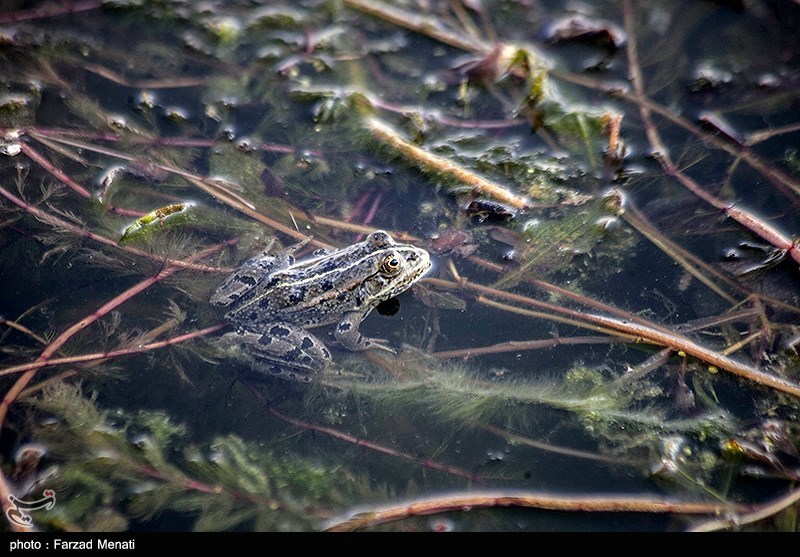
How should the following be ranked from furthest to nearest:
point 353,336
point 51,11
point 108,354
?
point 51,11
point 353,336
point 108,354

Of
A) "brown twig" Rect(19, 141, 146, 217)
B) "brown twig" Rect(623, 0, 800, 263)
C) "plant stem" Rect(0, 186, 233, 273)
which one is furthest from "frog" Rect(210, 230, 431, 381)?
"brown twig" Rect(623, 0, 800, 263)

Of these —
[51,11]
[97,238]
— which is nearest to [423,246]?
[97,238]

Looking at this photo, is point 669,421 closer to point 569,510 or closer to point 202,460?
point 569,510

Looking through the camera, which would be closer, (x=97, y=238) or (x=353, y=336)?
(x=353, y=336)

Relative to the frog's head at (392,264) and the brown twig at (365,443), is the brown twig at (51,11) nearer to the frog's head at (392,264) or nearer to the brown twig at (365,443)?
the frog's head at (392,264)

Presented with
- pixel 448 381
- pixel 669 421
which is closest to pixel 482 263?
pixel 448 381

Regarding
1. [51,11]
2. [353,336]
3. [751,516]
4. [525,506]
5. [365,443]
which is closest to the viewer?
[751,516]

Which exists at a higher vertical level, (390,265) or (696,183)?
(696,183)

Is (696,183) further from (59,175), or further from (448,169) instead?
(59,175)

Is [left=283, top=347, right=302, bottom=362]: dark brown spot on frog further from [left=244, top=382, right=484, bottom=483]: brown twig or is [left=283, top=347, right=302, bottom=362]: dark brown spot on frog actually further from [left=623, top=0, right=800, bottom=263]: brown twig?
[left=623, top=0, right=800, bottom=263]: brown twig
